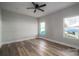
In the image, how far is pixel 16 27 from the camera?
5.70m

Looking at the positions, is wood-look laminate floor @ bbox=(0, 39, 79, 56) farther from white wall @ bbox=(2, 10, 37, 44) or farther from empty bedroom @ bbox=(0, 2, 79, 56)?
white wall @ bbox=(2, 10, 37, 44)

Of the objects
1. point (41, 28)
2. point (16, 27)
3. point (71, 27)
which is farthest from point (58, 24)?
point (16, 27)

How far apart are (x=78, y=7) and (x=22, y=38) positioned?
5.20 meters

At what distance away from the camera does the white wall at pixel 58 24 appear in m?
3.98

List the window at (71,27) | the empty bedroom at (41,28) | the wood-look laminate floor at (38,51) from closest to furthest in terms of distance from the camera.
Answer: the wood-look laminate floor at (38,51) → the empty bedroom at (41,28) → the window at (71,27)

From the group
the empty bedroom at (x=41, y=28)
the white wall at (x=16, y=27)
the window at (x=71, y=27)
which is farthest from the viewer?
the white wall at (x=16, y=27)

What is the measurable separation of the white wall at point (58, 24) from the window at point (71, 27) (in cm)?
27

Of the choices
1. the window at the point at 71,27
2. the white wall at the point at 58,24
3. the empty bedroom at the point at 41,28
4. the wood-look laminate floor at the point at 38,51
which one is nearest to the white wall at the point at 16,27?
the empty bedroom at the point at 41,28

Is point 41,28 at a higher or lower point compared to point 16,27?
lower

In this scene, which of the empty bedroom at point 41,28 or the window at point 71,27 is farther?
the window at point 71,27

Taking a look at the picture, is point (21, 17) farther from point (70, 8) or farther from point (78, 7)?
point (78, 7)

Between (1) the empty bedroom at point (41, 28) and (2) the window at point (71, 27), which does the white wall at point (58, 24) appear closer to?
(1) the empty bedroom at point (41, 28)

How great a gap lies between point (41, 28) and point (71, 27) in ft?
12.6

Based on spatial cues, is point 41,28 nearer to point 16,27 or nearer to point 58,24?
point 58,24
